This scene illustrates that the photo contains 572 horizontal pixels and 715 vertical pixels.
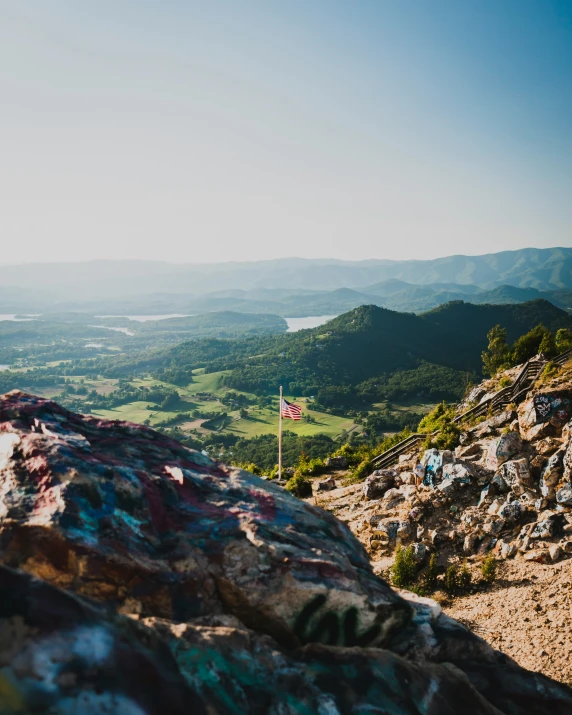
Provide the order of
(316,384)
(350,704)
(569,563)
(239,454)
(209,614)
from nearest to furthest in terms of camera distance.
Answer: (350,704), (209,614), (569,563), (239,454), (316,384)

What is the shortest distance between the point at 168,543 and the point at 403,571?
9.16 metres

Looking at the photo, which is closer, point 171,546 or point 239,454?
point 171,546

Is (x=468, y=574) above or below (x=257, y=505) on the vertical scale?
below

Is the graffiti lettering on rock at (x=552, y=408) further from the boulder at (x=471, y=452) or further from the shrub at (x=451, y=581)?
the shrub at (x=451, y=581)

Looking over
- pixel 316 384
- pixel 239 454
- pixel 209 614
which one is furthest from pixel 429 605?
pixel 316 384

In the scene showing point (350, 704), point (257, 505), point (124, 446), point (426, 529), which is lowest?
point (426, 529)

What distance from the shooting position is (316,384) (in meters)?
137

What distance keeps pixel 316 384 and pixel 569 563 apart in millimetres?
125956

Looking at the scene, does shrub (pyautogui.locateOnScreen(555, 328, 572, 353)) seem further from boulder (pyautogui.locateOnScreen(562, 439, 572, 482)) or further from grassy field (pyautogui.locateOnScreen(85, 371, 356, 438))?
grassy field (pyautogui.locateOnScreen(85, 371, 356, 438))

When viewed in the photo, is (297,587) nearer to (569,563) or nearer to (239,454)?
(569,563)

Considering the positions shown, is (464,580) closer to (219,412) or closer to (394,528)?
(394,528)

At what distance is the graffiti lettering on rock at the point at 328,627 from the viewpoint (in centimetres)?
535

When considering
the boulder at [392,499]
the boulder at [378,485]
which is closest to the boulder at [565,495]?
the boulder at [392,499]

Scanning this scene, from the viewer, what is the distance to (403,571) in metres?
12.4
